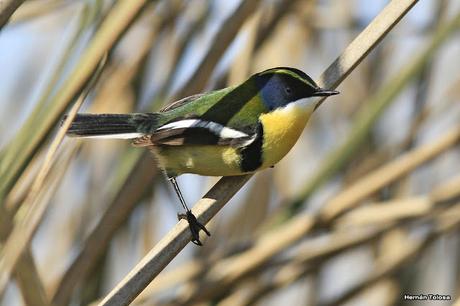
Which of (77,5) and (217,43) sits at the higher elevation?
Answer: (77,5)

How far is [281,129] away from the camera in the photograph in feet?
6.24

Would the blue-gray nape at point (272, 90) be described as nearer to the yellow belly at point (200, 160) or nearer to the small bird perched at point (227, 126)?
the small bird perched at point (227, 126)

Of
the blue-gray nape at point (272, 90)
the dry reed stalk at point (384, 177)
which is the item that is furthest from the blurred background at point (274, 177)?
the blue-gray nape at point (272, 90)

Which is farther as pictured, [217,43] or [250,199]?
[250,199]

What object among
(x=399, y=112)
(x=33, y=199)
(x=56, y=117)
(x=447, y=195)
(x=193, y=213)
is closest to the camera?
(x=33, y=199)

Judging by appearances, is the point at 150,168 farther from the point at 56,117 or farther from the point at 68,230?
the point at 68,230

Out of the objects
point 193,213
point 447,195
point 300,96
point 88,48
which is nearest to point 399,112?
point 447,195

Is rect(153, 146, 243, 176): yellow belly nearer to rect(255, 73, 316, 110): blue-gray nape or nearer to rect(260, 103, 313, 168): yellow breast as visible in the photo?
rect(260, 103, 313, 168): yellow breast

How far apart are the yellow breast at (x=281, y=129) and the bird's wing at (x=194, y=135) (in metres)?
0.05

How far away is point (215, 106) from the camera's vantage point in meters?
1.98

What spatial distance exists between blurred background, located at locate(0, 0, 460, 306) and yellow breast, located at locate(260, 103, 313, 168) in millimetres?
271

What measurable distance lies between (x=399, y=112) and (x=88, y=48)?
5.68ft

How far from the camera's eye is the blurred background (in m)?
2.30

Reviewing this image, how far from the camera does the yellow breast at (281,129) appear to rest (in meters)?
1.89
